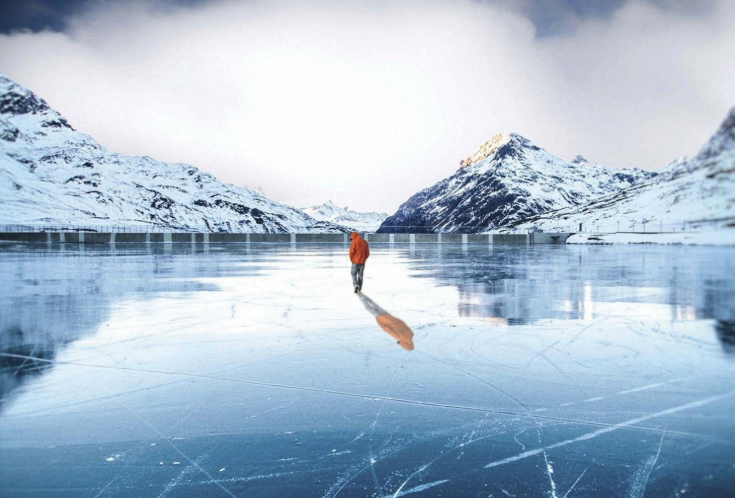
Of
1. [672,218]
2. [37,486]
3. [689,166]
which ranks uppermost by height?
[689,166]

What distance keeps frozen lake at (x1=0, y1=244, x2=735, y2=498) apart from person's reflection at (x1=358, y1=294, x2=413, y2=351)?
5 cm

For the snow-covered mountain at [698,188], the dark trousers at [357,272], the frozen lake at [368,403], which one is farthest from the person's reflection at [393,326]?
the snow-covered mountain at [698,188]

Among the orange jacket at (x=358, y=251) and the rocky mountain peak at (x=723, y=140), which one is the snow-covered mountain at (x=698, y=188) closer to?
the rocky mountain peak at (x=723, y=140)

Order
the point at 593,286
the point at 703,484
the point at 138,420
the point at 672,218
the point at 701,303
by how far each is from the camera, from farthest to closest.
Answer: the point at 593,286, the point at 701,303, the point at 672,218, the point at 138,420, the point at 703,484

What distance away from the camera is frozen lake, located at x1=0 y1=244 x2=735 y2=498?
9.23 feet

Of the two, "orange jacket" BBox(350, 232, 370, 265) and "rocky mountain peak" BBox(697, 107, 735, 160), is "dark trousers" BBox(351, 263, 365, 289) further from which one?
"rocky mountain peak" BBox(697, 107, 735, 160)

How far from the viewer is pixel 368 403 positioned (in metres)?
3.90

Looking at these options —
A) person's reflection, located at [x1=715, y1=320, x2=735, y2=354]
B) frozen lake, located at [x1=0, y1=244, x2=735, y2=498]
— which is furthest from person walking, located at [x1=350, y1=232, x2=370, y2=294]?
person's reflection, located at [x1=715, y1=320, x2=735, y2=354]

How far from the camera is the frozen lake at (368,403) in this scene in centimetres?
281

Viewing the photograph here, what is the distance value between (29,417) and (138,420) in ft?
2.59

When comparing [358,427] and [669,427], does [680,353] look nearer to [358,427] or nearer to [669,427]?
[669,427]

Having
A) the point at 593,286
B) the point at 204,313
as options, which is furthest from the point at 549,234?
the point at 204,313

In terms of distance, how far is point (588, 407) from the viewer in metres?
3.77

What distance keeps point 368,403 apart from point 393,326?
3046mm
